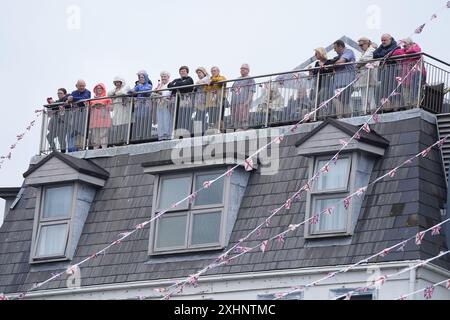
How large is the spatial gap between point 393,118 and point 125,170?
681 centimetres

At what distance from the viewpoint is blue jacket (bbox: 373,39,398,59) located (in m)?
41.4

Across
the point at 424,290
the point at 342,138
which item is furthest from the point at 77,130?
the point at 424,290

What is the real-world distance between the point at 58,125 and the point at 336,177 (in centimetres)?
864

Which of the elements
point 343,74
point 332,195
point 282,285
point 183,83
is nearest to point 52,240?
point 183,83

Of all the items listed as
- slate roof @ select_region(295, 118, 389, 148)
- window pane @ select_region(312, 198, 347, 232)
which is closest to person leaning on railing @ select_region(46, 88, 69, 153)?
slate roof @ select_region(295, 118, 389, 148)

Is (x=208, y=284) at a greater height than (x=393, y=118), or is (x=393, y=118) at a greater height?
(x=393, y=118)

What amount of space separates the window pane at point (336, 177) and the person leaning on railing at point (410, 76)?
1755mm

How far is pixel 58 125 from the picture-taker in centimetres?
4681

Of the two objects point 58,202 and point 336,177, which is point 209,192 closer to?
point 336,177

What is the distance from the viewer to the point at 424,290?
38375mm

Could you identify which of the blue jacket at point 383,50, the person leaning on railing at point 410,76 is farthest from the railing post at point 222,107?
the person leaning on railing at point 410,76

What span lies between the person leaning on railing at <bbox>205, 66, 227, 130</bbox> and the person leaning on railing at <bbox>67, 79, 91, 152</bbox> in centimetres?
365

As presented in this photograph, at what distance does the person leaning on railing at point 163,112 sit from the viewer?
44.7m
